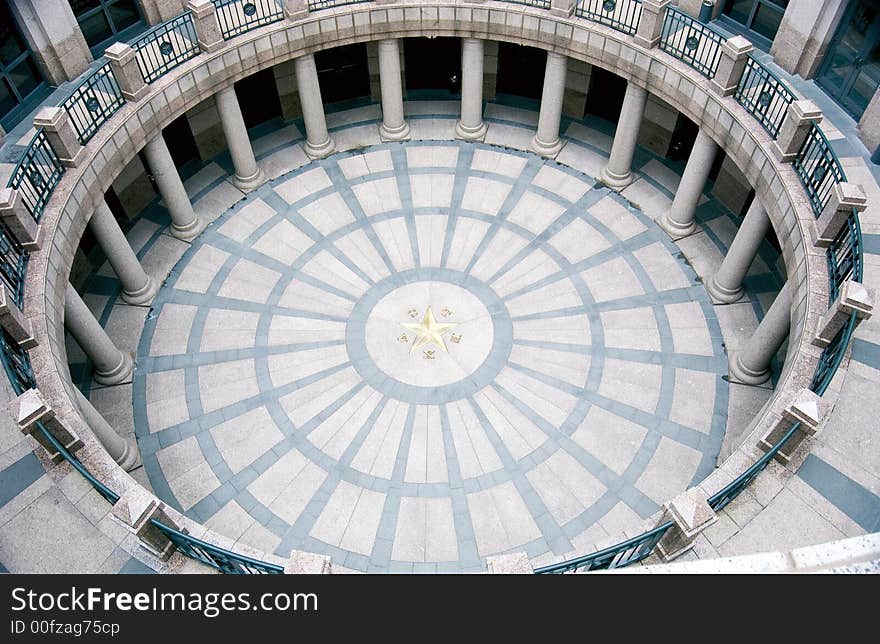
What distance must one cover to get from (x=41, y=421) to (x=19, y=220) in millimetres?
7143

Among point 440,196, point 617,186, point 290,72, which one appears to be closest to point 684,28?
point 617,186

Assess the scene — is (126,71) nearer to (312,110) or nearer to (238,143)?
(238,143)

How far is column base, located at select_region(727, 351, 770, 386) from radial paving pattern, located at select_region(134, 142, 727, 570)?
0.56 metres

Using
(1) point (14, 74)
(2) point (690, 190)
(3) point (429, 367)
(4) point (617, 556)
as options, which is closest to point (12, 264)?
(1) point (14, 74)

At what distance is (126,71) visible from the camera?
25.2 m

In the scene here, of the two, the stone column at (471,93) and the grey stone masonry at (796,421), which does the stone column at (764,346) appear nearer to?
the grey stone masonry at (796,421)

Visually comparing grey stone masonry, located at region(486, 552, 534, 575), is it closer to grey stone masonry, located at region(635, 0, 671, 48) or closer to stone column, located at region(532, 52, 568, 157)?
grey stone masonry, located at region(635, 0, 671, 48)

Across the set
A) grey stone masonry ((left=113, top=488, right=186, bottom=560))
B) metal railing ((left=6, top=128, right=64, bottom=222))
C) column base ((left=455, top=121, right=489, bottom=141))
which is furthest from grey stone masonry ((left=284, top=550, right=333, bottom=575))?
column base ((left=455, top=121, right=489, bottom=141))

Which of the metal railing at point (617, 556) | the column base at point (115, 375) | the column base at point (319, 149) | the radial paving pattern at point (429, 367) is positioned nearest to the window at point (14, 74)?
the radial paving pattern at point (429, 367)

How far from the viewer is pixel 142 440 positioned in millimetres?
24906

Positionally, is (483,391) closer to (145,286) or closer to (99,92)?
(145,286)

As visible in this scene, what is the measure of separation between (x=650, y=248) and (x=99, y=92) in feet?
72.9

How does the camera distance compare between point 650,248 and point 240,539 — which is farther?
point 650,248

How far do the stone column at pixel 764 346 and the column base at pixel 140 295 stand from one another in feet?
75.2
